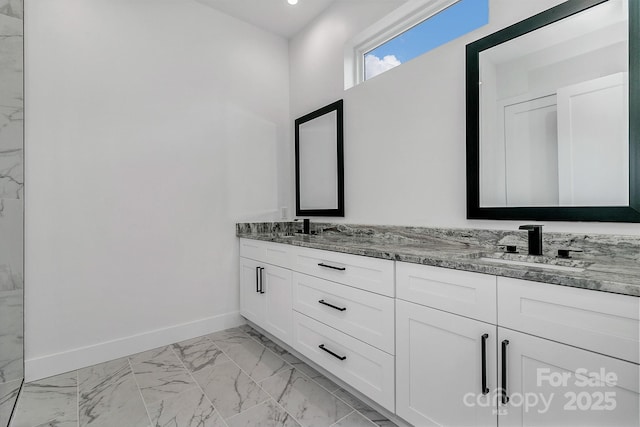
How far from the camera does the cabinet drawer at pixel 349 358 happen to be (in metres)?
1.43

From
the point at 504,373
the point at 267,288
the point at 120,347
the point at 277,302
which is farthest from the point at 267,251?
the point at 504,373

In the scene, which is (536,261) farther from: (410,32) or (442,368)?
(410,32)

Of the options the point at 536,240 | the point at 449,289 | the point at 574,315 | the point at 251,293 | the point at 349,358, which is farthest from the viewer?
the point at 251,293

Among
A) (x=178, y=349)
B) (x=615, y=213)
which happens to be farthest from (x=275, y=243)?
(x=615, y=213)

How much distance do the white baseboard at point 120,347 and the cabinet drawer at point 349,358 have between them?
94 centimetres

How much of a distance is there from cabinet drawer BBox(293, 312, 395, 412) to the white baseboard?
937 mm

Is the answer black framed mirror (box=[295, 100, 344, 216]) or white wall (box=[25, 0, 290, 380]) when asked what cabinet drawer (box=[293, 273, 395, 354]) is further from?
white wall (box=[25, 0, 290, 380])

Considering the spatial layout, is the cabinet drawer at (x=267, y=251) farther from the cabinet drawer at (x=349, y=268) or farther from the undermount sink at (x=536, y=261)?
the undermount sink at (x=536, y=261)

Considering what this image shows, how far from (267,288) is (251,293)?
29cm

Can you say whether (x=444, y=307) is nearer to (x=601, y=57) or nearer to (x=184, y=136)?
(x=601, y=57)

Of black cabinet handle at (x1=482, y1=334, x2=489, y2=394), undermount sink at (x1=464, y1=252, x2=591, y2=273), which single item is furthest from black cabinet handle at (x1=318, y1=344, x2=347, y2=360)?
undermount sink at (x1=464, y1=252, x2=591, y2=273)

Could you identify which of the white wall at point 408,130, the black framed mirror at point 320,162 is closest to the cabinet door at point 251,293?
the black framed mirror at point 320,162

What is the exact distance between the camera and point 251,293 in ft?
8.36

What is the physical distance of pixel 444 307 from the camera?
1.21m
